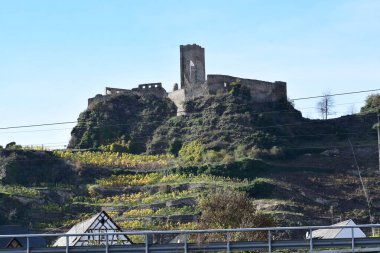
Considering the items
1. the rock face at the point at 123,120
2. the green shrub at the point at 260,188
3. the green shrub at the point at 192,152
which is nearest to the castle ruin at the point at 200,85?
the rock face at the point at 123,120

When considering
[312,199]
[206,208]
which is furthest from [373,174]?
[206,208]

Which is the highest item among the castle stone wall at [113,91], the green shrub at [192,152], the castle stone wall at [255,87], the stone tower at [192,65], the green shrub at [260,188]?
the stone tower at [192,65]

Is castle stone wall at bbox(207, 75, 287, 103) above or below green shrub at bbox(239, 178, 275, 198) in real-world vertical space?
above

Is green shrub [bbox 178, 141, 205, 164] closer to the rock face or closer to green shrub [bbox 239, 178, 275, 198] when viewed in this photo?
the rock face

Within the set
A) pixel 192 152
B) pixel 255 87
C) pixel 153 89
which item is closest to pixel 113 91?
pixel 153 89

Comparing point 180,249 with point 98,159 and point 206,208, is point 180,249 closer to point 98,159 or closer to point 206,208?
point 206,208

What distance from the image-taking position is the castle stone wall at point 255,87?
294ft

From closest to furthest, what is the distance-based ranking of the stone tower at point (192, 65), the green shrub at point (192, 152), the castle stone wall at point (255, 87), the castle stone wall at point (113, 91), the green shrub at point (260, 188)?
the green shrub at point (260, 188)
the green shrub at point (192, 152)
the castle stone wall at point (255, 87)
the stone tower at point (192, 65)
the castle stone wall at point (113, 91)

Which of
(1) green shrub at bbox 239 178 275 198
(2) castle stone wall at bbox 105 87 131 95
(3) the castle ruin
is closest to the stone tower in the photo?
(3) the castle ruin

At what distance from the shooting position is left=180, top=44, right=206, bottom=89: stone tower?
91312mm

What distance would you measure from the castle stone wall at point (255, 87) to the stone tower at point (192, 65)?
49.8 inches

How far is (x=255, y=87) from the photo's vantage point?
8962cm

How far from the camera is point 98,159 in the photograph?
84688mm

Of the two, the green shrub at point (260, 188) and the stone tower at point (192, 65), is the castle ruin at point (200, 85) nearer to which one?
the stone tower at point (192, 65)
